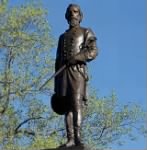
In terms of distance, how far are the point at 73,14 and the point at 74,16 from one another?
0.12 feet

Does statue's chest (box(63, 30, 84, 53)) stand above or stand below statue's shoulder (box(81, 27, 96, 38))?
below

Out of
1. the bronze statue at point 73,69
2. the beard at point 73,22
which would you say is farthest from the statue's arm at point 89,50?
the beard at point 73,22

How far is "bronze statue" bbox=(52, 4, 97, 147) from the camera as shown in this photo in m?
8.52

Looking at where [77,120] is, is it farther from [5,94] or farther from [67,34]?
[5,94]

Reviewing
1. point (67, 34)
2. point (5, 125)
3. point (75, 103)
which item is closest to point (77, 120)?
point (75, 103)

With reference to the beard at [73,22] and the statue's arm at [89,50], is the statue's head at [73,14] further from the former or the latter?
the statue's arm at [89,50]

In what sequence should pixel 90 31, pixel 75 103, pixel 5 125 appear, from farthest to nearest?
pixel 5 125, pixel 90 31, pixel 75 103

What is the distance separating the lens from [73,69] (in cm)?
878

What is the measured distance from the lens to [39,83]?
2083 centimetres

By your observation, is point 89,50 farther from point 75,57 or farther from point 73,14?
point 73,14

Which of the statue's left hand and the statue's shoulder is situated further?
the statue's shoulder

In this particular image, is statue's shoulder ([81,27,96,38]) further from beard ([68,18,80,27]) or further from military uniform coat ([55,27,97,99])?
beard ([68,18,80,27])

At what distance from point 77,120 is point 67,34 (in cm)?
→ 147

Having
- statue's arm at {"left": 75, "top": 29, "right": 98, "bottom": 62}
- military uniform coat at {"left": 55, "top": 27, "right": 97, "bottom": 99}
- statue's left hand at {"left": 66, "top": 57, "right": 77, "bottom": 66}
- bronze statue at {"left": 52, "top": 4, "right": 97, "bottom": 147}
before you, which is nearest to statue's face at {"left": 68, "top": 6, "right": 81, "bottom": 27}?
bronze statue at {"left": 52, "top": 4, "right": 97, "bottom": 147}
